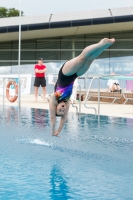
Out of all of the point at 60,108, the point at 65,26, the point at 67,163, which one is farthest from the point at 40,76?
the point at 67,163

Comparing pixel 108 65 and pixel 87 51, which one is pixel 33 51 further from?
pixel 87 51

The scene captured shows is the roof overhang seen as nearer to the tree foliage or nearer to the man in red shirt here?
the man in red shirt

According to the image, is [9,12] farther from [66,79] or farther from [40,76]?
[66,79]

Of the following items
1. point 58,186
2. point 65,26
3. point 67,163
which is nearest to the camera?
point 58,186

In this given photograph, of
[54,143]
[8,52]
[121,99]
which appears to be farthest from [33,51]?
[54,143]

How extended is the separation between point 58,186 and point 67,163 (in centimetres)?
107

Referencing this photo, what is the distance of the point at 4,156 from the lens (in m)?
5.29

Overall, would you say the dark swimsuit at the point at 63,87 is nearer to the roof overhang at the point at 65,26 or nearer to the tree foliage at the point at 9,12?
the roof overhang at the point at 65,26

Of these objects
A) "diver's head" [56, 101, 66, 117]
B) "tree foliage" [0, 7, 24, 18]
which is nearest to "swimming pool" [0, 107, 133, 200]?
"diver's head" [56, 101, 66, 117]

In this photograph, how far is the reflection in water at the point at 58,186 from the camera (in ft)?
11.6

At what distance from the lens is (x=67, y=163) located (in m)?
4.92

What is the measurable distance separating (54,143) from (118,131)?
6.79ft

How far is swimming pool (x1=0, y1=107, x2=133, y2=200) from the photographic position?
12.0ft

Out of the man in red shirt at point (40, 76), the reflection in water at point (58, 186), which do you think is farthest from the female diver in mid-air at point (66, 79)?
the man in red shirt at point (40, 76)
